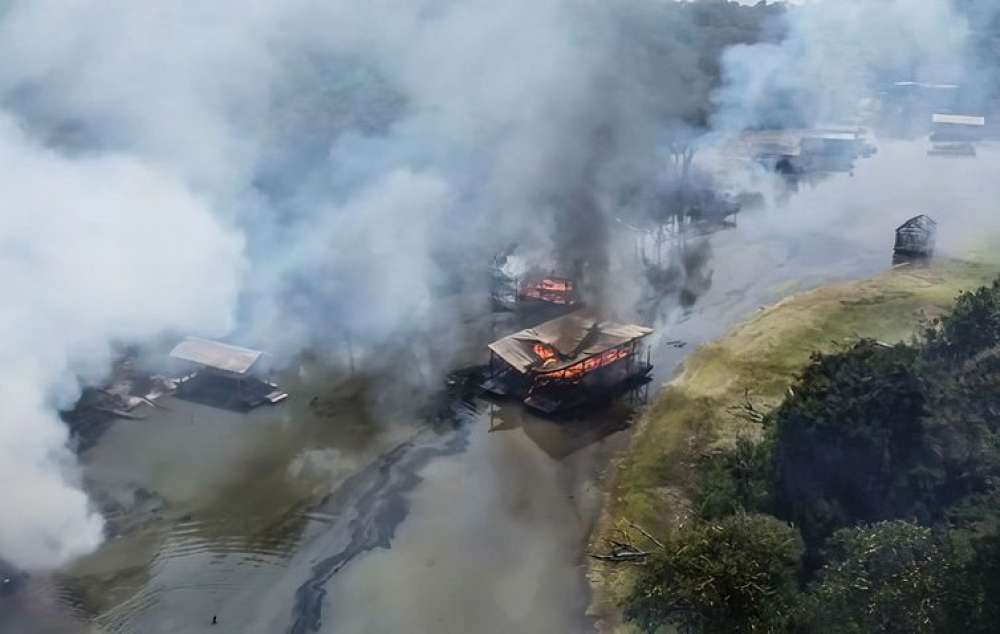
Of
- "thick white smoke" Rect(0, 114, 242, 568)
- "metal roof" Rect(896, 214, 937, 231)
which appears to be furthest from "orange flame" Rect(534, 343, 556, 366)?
"metal roof" Rect(896, 214, 937, 231)

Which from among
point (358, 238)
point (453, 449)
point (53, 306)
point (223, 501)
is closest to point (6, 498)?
point (223, 501)

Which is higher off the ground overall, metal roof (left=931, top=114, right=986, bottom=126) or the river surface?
metal roof (left=931, top=114, right=986, bottom=126)

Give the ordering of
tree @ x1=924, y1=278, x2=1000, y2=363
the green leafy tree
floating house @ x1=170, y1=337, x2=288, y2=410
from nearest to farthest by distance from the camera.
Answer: the green leafy tree < tree @ x1=924, y1=278, x2=1000, y2=363 < floating house @ x1=170, y1=337, x2=288, y2=410

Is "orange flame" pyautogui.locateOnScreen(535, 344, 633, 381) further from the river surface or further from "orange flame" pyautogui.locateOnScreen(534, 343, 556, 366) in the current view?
the river surface

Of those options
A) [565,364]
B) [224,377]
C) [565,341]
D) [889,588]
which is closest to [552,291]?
[565,341]

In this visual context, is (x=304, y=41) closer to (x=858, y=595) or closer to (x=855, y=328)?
(x=855, y=328)

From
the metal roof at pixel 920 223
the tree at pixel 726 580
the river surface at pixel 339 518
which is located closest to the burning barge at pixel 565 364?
the river surface at pixel 339 518

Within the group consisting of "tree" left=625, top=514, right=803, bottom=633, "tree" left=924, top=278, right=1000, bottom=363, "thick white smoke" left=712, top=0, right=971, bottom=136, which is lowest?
"tree" left=625, top=514, right=803, bottom=633

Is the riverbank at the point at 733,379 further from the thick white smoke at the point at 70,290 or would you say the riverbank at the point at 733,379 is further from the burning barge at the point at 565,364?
the thick white smoke at the point at 70,290

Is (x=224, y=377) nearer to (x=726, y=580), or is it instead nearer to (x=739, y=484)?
(x=739, y=484)
